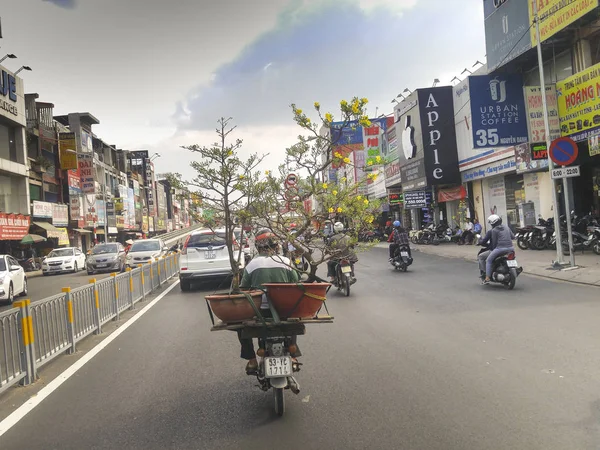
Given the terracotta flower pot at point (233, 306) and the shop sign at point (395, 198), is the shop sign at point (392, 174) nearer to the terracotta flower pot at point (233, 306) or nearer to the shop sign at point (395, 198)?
the shop sign at point (395, 198)

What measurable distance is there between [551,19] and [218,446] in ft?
56.4

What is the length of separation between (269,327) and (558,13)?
1598 cm

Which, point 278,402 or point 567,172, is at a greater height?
point 567,172

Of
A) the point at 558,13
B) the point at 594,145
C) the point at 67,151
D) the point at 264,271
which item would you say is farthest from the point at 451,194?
the point at 67,151

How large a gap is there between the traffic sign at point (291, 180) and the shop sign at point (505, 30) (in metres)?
15.3

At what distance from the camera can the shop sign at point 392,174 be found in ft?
123

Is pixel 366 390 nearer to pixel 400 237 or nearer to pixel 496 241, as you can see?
pixel 496 241

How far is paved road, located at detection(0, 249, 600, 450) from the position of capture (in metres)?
3.79

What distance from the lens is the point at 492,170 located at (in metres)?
24.6

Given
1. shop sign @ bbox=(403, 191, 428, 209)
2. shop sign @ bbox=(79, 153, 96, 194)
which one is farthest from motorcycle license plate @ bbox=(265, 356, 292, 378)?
shop sign @ bbox=(79, 153, 96, 194)

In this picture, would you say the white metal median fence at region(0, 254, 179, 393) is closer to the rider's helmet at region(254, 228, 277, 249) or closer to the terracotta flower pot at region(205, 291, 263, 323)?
the terracotta flower pot at region(205, 291, 263, 323)

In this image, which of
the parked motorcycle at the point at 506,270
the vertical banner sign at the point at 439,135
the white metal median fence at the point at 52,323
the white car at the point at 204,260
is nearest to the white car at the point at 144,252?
the white car at the point at 204,260

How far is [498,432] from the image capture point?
3.72 meters

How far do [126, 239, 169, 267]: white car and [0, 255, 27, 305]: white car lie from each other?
6.48m
